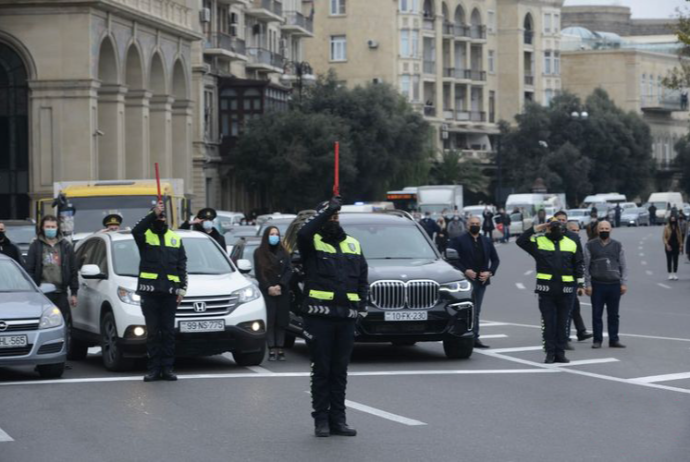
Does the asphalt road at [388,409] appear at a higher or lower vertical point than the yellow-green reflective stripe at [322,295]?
lower

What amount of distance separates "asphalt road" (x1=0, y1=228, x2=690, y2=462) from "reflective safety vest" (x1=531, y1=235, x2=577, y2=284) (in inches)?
40.5

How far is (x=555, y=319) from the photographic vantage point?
18172 mm

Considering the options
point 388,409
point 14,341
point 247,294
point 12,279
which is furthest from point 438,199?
point 388,409

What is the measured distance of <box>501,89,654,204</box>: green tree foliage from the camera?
109562 mm

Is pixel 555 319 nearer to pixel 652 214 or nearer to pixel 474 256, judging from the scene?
pixel 474 256

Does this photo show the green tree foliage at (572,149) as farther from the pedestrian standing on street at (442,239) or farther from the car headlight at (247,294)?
the car headlight at (247,294)

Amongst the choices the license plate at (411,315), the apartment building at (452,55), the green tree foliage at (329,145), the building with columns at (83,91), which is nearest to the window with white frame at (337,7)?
the apartment building at (452,55)

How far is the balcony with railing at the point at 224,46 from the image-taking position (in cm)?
7568

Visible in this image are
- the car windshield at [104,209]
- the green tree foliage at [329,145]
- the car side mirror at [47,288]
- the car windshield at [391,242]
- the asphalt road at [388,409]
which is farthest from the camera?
the green tree foliage at [329,145]

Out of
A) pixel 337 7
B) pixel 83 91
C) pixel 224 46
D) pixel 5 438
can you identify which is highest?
pixel 337 7

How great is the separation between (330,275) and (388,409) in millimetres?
2137

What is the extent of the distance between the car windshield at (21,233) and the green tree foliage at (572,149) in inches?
3014

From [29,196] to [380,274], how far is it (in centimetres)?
3968

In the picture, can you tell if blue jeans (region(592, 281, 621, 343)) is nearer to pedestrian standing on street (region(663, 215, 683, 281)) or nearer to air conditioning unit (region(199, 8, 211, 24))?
pedestrian standing on street (region(663, 215, 683, 281))
